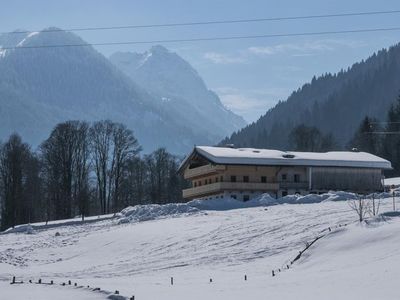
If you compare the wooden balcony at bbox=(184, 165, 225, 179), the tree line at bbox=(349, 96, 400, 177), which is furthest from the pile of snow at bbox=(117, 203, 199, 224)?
the tree line at bbox=(349, 96, 400, 177)

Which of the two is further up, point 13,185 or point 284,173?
point 284,173

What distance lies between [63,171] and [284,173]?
93.3ft

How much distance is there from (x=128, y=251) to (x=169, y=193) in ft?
233

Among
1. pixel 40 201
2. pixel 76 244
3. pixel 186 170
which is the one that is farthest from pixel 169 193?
pixel 76 244

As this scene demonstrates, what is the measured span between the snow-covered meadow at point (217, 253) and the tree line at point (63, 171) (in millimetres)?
25595

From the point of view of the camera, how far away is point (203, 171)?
8981cm

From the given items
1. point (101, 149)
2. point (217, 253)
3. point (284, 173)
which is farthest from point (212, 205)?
point (101, 149)

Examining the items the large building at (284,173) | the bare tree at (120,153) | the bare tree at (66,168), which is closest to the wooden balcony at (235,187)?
the large building at (284,173)

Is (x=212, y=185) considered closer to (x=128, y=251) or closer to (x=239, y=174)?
(x=239, y=174)

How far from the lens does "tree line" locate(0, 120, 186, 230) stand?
99.8 meters

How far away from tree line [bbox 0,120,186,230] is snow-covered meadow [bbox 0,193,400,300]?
25595 mm

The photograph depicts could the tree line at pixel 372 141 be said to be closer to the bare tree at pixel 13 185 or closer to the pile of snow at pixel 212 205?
the bare tree at pixel 13 185

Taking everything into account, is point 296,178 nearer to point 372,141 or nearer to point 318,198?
point 318,198

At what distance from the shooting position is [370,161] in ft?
290
